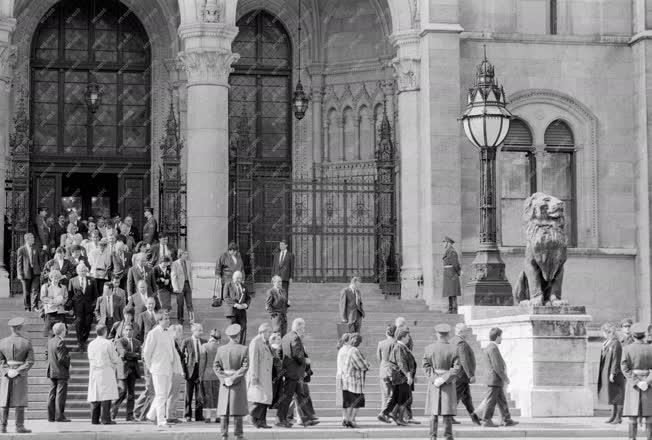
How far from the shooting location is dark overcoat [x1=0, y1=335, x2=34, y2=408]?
69.2 feet

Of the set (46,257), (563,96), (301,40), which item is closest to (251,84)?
(301,40)

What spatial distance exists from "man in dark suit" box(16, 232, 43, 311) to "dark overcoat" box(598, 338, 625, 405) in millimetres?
11316

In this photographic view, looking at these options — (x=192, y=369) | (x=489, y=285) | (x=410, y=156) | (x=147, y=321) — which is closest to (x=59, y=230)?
(x=410, y=156)

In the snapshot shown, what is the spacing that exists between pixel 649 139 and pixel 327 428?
16.0 meters

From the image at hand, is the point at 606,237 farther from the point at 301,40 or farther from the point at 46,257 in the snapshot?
the point at 46,257

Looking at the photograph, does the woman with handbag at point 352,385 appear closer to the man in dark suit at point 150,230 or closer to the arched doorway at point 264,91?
the man in dark suit at point 150,230

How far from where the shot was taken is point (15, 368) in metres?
21.2

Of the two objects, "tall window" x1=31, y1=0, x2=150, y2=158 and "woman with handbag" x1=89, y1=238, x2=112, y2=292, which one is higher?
Answer: "tall window" x1=31, y1=0, x2=150, y2=158

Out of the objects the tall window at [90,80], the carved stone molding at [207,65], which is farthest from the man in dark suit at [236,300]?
the tall window at [90,80]

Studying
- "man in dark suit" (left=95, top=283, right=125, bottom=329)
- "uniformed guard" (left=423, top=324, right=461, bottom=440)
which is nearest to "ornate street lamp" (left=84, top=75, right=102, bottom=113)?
"man in dark suit" (left=95, top=283, right=125, bottom=329)

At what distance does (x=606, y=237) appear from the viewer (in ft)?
116

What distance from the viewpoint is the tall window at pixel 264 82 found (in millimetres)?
40188

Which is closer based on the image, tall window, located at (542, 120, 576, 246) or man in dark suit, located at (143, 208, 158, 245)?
man in dark suit, located at (143, 208, 158, 245)

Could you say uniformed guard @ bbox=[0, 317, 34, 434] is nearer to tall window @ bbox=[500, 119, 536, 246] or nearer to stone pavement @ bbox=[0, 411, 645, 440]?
stone pavement @ bbox=[0, 411, 645, 440]
